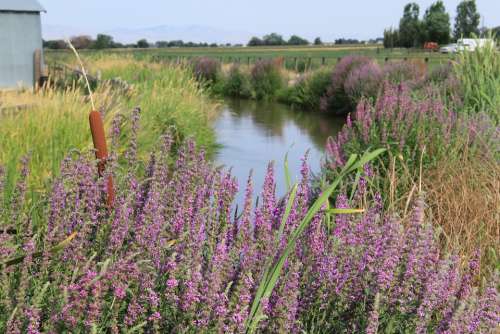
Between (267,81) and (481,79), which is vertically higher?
(481,79)

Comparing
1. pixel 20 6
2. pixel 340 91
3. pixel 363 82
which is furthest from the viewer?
pixel 340 91

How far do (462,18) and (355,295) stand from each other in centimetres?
9783

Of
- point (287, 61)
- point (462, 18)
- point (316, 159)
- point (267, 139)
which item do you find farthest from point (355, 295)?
point (462, 18)

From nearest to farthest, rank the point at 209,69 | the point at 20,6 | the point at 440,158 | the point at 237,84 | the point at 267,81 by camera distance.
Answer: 1. the point at 440,158
2. the point at 20,6
3. the point at 267,81
4. the point at 237,84
5. the point at 209,69

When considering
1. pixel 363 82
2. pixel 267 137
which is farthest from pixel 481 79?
pixel 363 82

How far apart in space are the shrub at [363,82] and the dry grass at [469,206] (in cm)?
1216

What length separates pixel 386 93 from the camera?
7.83 m

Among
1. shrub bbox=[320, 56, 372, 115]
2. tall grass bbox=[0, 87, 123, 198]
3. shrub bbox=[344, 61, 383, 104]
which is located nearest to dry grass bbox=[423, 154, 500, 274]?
tall grass bbox=[0, 87, 123, 198]

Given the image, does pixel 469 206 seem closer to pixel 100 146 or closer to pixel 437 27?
pixel 100 146

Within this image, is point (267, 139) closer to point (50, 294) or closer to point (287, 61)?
point (50, 294)

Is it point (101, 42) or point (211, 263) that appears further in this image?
point (101, 42)

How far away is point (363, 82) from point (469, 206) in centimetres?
1417

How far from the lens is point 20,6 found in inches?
733

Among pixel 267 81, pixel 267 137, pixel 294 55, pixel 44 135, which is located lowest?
pixel 267 137
